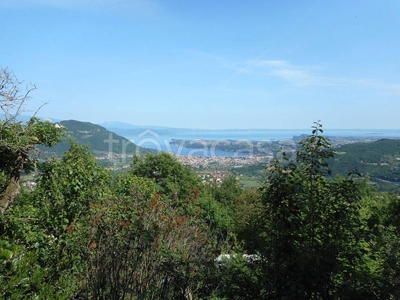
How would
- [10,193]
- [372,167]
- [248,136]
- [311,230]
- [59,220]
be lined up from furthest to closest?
[248,136] < [372,167] < [10,193] < [59,220] < [311,230]

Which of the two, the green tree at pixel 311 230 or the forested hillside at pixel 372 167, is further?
the forested hillside at pixel 372 167

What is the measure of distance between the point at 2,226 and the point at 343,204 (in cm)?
510

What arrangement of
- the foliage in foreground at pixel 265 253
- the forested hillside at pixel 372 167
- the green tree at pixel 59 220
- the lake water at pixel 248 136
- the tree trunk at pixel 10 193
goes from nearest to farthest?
the foliage in foreground at pixel 265 253
the forested hillside at pixel 372 167
the green tree at pixel 59 220
the tree trunk at pixel 10 193
the lake water at pixel 248 136

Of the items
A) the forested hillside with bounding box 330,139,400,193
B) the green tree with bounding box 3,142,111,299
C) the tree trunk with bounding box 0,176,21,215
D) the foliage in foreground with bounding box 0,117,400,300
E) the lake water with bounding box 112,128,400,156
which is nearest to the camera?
the foliage in foreground with bounding box 0,117,400,300

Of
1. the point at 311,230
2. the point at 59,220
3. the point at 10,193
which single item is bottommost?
the point at 59,220

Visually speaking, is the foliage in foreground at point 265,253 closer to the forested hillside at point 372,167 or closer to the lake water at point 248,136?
the forested hillside at point 372,167

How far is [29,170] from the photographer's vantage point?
5.41 m

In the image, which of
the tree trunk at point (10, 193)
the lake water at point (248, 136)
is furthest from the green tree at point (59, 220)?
the lake water at point (248, 136)

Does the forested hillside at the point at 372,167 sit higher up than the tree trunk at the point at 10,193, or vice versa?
the forested hillside at the point at 372,167

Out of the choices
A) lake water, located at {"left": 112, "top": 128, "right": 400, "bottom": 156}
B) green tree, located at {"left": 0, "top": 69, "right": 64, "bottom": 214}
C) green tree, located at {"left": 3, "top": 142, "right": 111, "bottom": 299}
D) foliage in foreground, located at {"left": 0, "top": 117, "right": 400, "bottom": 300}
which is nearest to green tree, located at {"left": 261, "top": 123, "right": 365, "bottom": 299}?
foliage in foreground, located at {"left": 0, "top": 117, "right": 400, "bottom": 300}

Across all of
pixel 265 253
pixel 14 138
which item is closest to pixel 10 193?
pixel 14 138

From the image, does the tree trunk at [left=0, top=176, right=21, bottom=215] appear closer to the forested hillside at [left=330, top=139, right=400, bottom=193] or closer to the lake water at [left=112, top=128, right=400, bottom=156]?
the lake water at [left=112, top=128, right=400, bottom=156]

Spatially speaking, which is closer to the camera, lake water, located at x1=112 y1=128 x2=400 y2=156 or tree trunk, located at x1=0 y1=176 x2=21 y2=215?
tree trunk, located at x1=0 y1=176 x2=21 y2=215

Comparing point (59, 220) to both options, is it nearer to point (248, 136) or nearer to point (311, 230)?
point (311, 230)
